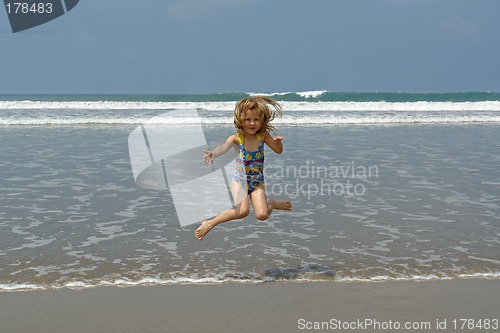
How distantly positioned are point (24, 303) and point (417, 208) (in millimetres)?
5705

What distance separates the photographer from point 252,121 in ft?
18.0

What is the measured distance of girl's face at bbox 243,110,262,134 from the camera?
17.9 ft

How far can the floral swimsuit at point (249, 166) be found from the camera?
18.6ft

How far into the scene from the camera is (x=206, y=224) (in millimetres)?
5562

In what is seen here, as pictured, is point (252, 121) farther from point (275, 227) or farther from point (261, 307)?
point (275, 227)

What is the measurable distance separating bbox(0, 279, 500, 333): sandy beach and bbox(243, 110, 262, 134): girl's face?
1584 millimetres

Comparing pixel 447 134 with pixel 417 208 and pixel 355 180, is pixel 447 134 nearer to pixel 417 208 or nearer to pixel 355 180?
pixel 355 180

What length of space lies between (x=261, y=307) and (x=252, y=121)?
1.91m

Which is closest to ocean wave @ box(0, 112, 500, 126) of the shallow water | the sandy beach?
the shallow water

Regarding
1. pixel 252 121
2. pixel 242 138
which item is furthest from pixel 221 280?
pixel 252 121

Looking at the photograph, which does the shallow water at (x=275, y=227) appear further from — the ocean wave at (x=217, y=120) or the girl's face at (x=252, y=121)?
the ocean wave at (x=217, y=120)

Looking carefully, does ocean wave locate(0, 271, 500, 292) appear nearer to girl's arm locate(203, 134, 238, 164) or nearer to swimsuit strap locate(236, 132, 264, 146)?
girl's arm locate(203, 134, 238, 164)

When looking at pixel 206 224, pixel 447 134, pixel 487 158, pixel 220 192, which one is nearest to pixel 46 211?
pixel 220 192

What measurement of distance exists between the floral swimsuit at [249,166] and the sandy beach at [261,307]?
45.0 inches
